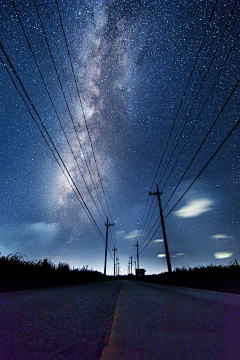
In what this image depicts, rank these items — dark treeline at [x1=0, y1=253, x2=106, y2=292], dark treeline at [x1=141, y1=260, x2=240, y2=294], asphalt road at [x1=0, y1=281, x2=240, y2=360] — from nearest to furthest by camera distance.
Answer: asphalt road at [x1=0, y1=281, x2=240, y2=360]
dark treeline at [x1=0, y1=253, x2=106, y2=292]
dark treeline at [x1=141, y1=260, x2=240, y2=294]

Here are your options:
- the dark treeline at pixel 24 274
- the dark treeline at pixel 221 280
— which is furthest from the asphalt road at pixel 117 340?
the dark treeline at pixel 221 280

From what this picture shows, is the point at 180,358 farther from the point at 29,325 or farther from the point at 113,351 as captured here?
the point at 29,325

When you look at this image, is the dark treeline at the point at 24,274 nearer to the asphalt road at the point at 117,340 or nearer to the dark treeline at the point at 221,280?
the asphalt road at the point at 117,340

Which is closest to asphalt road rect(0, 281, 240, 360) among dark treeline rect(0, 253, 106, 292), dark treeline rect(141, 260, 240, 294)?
dark treeline rect(0, 253, 106, 292)

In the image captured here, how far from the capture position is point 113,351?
0.90 metres

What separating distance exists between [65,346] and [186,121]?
12.4 metres

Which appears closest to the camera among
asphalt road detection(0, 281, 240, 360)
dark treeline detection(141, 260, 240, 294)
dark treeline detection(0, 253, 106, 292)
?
asphalt road detection(0, 281, 240, 360)

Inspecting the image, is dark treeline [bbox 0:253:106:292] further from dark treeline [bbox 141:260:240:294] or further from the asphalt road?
dark treeline [bbox 141:260:240:294]

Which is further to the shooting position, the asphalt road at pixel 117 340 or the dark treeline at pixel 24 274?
the dark treeline at pixel 24 274

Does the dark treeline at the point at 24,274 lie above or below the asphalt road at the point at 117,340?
above

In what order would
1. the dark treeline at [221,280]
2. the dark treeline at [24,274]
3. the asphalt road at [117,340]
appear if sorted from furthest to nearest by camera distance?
the dark treeline at [221,280] < the dark treeline at [24,274] < the asphalt road at [117,340]

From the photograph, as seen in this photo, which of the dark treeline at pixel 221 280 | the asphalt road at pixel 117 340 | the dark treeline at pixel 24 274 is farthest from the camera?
the dark treeline at pixel 221 280

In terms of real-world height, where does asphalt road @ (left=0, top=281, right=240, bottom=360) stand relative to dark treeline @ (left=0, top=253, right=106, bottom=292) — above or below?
below

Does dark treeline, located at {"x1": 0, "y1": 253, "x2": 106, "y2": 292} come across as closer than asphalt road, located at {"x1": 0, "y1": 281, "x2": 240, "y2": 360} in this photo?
No
